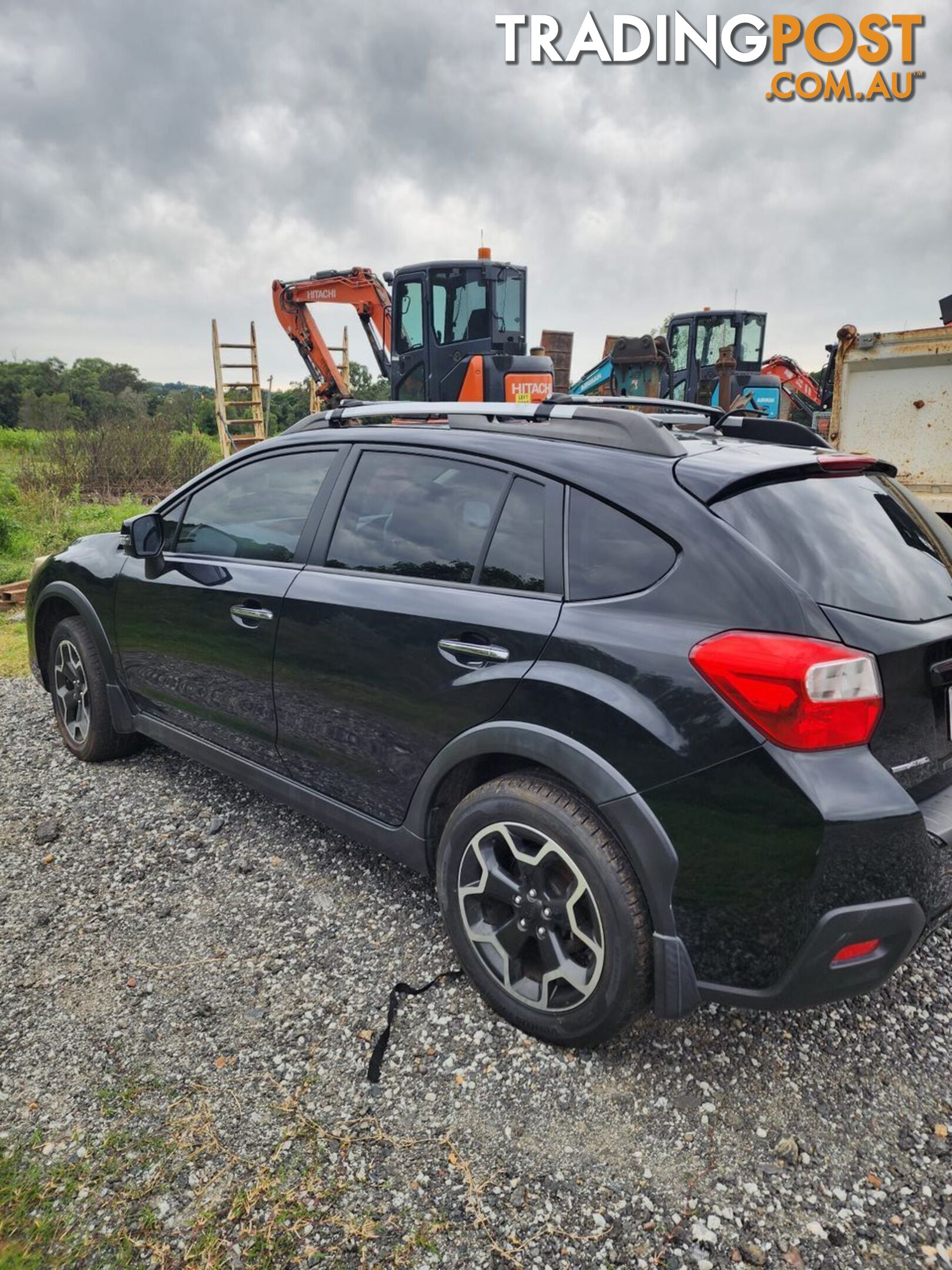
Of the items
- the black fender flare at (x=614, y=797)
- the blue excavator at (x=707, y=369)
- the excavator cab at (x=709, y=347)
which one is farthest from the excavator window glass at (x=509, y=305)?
the black fender flare at (x=614, y=797)

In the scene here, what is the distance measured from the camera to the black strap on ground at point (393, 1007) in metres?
2.30

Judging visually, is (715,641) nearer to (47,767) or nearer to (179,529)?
(179,529)

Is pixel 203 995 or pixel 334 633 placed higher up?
pixel 334 633

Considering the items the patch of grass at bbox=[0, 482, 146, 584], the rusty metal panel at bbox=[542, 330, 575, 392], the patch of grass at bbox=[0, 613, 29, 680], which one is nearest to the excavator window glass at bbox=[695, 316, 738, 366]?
the rusty metal panel at bbox=[542, 330, 575, 392]

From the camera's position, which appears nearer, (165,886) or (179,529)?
(165,886)

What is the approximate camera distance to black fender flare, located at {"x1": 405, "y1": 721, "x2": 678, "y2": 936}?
2.03 m

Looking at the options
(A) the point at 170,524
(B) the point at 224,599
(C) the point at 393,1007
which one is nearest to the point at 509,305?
(A) the point at 170,524

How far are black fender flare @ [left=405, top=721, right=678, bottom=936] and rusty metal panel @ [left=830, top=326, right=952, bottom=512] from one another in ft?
17.2

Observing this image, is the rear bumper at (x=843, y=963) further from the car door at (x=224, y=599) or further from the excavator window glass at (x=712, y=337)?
the excavator window glass at (x=712, y=337)

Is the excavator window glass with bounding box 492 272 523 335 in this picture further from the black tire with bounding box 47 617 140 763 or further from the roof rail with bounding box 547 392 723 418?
the roof rail with bounding box 547 392 723 418

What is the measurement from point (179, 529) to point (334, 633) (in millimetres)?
1288

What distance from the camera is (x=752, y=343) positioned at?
15.2m

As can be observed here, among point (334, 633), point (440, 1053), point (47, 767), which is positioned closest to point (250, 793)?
point (47, 767)

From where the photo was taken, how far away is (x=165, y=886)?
10.5 feet
